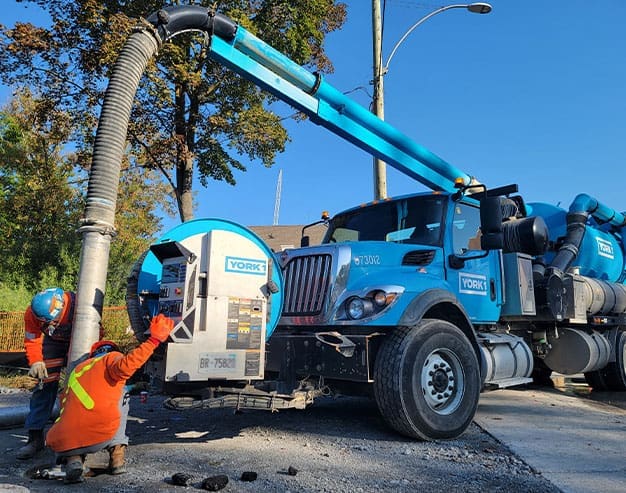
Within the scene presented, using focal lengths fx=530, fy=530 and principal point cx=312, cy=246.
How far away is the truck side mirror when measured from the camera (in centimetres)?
585

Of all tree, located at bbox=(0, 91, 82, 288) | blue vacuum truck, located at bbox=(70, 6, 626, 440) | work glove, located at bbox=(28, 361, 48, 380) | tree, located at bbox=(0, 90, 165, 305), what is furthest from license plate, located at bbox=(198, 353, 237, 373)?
tree, located at bbox=(0, 91, 82, 288)

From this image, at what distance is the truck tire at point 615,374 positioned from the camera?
946cm

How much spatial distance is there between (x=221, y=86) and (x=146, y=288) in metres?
8.81

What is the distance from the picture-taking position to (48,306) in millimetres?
4816

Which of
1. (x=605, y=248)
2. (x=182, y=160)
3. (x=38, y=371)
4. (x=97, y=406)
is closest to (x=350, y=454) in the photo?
(x=97, y=406)

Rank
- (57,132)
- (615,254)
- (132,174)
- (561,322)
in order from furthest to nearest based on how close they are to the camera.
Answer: (132,174)
(57,132)
(615,254)
(561,322)

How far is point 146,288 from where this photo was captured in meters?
4.91

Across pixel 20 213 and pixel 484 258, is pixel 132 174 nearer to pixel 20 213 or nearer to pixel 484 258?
pixel 20 213

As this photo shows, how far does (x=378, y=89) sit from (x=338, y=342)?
8577 millimetres

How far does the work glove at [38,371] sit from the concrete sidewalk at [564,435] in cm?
433

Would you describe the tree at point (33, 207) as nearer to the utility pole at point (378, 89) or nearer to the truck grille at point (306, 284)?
the utility pole at point (378, 89)

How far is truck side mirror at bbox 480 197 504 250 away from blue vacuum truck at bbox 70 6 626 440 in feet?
0.05

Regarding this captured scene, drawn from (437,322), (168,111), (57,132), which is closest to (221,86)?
(168,111)

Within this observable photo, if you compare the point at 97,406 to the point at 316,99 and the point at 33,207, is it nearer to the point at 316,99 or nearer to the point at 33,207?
the point at 316,99
